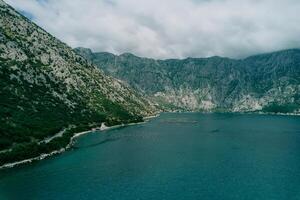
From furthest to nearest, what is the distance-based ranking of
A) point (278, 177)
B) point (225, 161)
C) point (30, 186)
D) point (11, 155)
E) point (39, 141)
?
point (39, 141) → point (225, 161) → point (11, 155) → point (278, 177) → point (30, 186)

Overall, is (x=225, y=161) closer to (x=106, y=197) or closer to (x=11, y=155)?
(x=106, y=197)

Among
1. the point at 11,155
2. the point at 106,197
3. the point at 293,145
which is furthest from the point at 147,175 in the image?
the point at 293,145

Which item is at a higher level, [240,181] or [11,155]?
[11,155]

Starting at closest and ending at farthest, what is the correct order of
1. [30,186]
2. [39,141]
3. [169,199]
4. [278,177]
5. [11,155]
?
[169,199] < [30,186] < [278,177] < [11,155] < [39,141]

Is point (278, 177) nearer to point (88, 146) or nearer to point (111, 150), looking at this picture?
point (111, 150)

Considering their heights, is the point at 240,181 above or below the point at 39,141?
below

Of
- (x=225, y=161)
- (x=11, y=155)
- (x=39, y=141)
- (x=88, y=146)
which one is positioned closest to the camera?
(x=11, y=155)

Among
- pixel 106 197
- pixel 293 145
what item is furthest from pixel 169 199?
pixel 293 145

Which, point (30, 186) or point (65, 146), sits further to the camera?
point (65, 146)

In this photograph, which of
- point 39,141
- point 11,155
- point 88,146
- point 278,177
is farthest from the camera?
point 88,146
